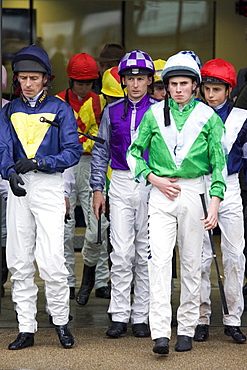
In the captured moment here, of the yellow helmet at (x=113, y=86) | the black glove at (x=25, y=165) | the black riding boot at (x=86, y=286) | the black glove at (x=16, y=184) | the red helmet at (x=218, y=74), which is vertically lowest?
the black riding boot at (x=86, y=286)

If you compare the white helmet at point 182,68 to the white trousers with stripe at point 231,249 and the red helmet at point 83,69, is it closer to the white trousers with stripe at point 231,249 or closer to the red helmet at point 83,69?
the white trousers with stripe at point 231,249

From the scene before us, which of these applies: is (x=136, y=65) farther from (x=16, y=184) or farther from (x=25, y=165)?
(x=16, y=184)

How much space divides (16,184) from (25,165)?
14 centimetres

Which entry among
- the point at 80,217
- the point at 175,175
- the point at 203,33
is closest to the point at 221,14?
the point at 203,33

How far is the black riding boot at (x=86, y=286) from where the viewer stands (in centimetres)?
776

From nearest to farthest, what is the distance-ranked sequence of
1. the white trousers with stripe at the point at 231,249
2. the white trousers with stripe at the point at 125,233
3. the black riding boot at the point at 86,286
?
the white trousers with stripe at the point at 231,249, the white trousers with stripe at the point at 125,233, the black riding boot at the point at 86,286

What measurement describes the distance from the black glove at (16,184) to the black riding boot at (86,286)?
217 centimetres

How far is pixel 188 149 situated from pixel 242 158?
2.60 feet

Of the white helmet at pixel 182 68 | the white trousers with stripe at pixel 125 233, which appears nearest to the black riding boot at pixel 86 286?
the white trousers with stripe at pixel 125 233

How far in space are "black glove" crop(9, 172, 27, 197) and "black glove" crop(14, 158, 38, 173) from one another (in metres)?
0.05

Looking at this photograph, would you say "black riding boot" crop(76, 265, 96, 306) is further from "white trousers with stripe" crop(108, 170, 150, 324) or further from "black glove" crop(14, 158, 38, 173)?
"black glove" crop(14, 158, 38, 173)

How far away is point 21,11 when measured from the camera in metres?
11.7

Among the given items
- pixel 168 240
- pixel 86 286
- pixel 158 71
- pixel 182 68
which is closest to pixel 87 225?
pixel 86 286

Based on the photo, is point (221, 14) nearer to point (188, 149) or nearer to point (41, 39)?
point (41, 39)
